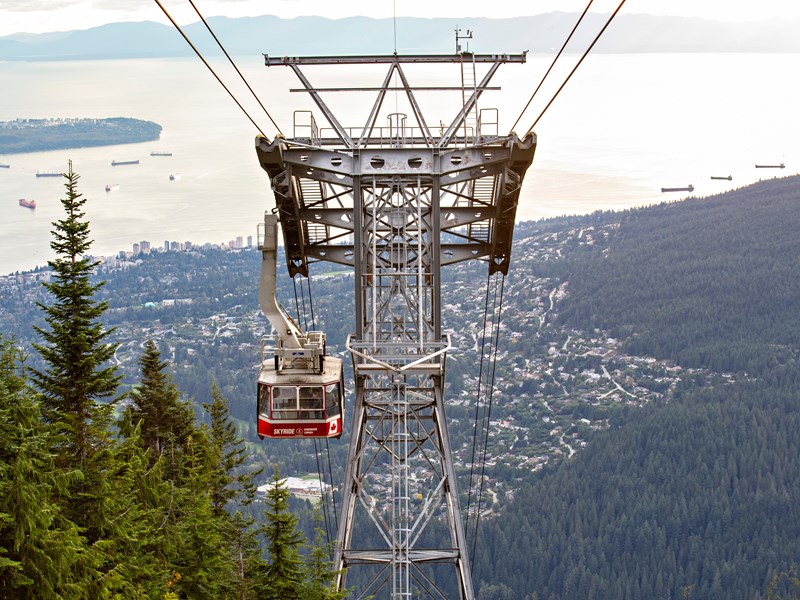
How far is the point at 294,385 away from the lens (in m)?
23.8

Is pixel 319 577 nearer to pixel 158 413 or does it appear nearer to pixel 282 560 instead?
pixel 282 560

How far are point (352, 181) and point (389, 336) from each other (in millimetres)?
3222

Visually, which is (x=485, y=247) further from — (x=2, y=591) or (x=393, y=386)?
(x=2, y=591)

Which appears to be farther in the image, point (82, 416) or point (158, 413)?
point (158, 413)

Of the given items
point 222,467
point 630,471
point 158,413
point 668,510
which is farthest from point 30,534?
point 630,471

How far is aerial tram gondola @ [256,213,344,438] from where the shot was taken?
2391 cm

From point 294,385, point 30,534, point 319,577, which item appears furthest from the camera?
point 294,385

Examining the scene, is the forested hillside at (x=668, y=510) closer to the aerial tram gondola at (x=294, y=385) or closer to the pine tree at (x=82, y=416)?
the aerial tram gondola at (x=294, y=385)

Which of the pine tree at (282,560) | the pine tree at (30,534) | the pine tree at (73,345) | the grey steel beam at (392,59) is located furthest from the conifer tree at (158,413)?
the pine tree at (30,534)

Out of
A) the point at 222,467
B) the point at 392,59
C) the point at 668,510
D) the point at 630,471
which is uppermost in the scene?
the point at 392,59

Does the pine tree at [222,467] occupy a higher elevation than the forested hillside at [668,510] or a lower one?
higher

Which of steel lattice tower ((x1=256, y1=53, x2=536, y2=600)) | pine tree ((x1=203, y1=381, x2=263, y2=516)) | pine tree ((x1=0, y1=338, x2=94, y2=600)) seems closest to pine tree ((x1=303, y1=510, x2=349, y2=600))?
steel lattice tower ((x1=256, y1=53, x2=536, y2=600))

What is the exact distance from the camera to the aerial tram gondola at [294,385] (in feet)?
78.4

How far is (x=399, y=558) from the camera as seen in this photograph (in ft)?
75.0
